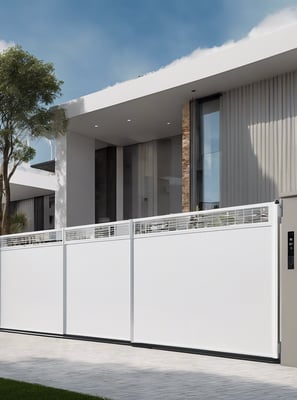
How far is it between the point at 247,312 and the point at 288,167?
25.8ft

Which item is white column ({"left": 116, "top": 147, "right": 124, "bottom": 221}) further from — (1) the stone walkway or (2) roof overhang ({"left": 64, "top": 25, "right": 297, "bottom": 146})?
(1) the stone walkway

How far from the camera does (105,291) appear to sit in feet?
39.7

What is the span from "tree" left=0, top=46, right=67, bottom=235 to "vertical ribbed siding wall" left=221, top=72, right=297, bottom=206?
585cm

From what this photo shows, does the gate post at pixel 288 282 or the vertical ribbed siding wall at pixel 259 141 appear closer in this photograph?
the gate post at pixel 288 282

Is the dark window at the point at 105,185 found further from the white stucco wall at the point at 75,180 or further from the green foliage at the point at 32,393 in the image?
the green foliage at the point at 32,393

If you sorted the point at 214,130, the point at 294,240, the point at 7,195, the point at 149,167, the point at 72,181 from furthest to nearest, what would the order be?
the point at 149,167 < the point at 72,181 < the point at 7,195 < the point at 214,130 < the point at 294,240

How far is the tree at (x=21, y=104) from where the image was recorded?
762 inches

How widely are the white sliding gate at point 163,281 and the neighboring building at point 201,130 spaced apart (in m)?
5.97

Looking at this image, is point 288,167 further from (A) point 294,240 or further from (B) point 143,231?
(A) point 294,240

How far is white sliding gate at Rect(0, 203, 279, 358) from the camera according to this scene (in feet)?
30.2

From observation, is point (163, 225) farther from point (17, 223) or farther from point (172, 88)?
point (17, 223)

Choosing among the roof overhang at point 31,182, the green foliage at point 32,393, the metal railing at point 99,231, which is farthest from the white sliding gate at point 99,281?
the roof overhang at point 31,182

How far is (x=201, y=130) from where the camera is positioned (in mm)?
18594

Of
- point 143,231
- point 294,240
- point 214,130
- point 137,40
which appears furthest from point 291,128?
point 137,40
